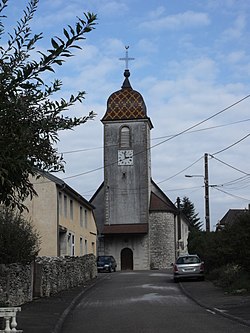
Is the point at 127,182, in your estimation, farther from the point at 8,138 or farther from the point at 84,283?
the point at 8,138

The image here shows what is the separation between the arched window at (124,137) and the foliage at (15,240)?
45244mm

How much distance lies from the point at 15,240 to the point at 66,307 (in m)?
3.12

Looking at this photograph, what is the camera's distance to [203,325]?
604 inches

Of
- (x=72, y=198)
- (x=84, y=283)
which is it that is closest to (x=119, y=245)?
(x=72, y=198)

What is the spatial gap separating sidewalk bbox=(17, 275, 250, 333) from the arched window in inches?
1593

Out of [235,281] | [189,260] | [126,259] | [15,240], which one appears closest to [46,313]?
[15,240]

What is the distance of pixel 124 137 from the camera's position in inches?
2719

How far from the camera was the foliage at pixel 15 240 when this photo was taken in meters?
22.0

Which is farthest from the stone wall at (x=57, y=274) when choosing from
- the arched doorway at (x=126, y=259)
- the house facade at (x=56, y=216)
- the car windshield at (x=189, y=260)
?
the arched doorway at (x=126, y=259)

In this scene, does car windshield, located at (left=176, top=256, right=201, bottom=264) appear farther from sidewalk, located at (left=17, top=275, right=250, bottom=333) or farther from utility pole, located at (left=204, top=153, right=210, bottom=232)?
sidewalk, located at (left=17, top=275, right=250, bottom=333)

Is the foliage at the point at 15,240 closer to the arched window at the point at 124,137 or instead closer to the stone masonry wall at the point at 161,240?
the stone masonry wall at the point at 161,240

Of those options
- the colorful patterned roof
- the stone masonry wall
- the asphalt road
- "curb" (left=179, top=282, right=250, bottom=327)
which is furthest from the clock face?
"curb" (left=179, top=282, right=250, bottom=327)

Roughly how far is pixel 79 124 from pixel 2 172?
43.0 inches

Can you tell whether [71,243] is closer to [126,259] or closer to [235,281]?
[235,281]
